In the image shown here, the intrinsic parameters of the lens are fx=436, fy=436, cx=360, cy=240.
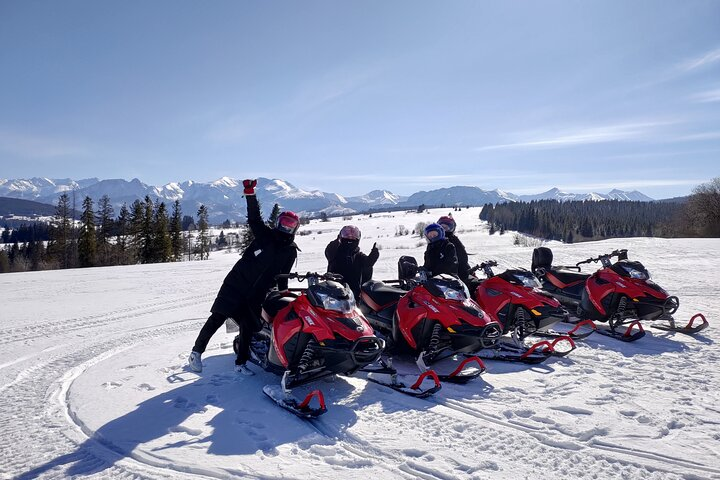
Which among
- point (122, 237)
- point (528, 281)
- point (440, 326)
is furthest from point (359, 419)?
point (122, 237)

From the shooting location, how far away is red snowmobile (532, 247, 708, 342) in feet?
25.3

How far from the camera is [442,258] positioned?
7.25 m

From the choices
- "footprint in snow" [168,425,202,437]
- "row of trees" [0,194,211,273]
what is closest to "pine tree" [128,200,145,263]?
"row of trees" [0,194,211,273]

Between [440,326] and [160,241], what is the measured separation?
42.2 meters

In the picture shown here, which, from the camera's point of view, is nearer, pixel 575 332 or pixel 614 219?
pixel 575 332

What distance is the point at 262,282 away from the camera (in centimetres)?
565

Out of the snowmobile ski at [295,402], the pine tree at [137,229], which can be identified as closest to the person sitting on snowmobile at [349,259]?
the snowmobile ski at [295,402]

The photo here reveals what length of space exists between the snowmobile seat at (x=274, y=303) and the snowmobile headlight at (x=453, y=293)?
6.51ft

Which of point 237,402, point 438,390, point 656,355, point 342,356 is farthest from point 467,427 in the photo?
point 656,355

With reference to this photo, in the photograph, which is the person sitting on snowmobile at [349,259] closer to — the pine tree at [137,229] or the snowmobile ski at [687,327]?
the snowmobile ski at [687,327]

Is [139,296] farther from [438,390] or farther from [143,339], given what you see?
[438,390]

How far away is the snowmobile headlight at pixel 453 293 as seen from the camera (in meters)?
5.78

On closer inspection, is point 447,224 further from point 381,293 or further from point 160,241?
point 160,241

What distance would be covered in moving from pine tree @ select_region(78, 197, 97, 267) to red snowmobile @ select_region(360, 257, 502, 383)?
144 ft
